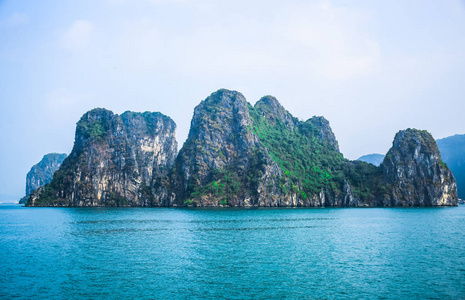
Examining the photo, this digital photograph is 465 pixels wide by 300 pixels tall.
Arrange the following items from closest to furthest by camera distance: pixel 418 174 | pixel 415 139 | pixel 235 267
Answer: pixel 235 267 < pixel 418 174 < pixel 415 139

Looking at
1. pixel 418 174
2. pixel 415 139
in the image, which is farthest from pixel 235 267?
pixel 415 139

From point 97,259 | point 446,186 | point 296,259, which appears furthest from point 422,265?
point 446,186

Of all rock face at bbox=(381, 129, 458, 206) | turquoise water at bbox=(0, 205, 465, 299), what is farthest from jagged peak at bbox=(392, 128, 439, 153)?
turquoise water at bbox=(0, 205, 465, 299)

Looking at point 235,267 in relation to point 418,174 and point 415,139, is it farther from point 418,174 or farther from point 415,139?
point 415,139

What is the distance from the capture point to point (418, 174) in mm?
182625

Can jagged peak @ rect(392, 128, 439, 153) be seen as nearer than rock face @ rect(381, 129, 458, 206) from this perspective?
No

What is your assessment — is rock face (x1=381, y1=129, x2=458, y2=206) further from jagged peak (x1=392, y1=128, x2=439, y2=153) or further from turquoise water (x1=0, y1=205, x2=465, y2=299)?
turquoise water (x1=0, y1=205, x2=465, y2=299)

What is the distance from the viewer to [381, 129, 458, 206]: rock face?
582 ft

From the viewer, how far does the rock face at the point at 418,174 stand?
17750 centimetres

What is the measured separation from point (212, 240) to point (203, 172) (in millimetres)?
136765

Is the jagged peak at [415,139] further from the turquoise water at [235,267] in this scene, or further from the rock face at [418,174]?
the turquoise water at [235,267]

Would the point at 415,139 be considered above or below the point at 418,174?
above

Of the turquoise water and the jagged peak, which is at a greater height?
the jagged peak

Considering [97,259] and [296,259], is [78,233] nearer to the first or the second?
[97,259]
